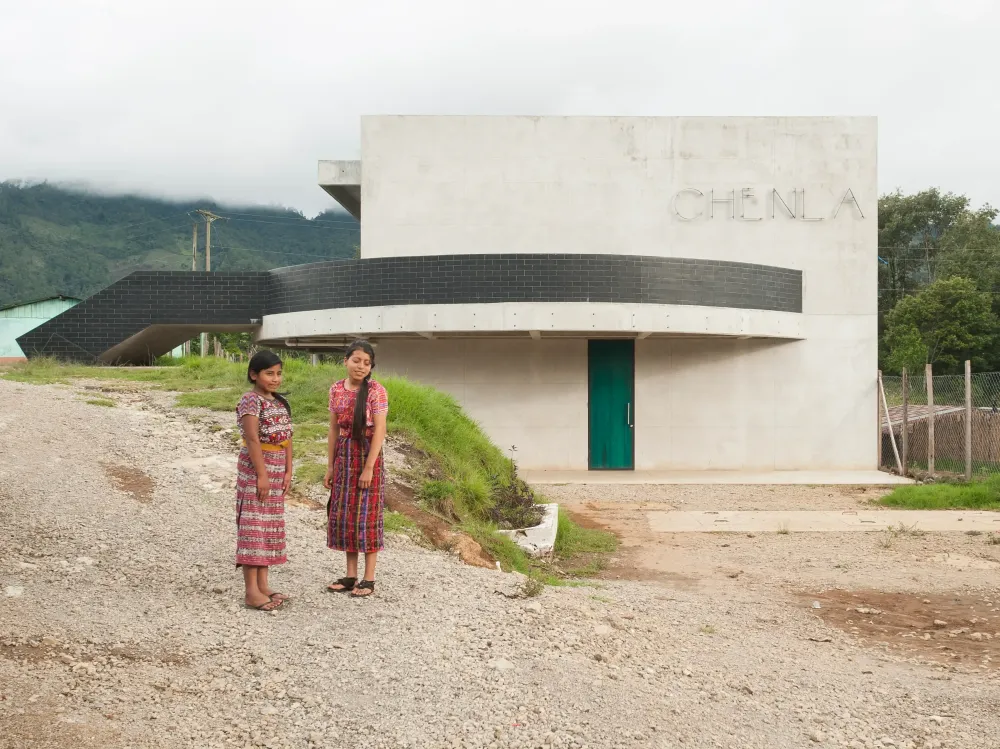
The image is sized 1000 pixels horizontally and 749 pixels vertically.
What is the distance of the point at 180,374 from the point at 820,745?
13.7 meters

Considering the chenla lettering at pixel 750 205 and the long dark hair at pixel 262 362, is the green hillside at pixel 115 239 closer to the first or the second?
the chenla lettering at pixel 750 205

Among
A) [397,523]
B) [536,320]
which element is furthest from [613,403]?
[397,523]

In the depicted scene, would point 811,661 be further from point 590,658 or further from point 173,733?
point 173,733

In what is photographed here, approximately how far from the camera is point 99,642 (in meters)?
4.88

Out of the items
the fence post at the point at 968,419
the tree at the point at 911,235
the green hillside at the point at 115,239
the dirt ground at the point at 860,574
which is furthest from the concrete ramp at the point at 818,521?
the green hillside at the point at 115,239

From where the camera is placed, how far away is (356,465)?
601 centimetres

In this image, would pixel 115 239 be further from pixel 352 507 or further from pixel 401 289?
pixel 352 507

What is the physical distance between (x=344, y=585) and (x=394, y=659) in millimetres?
1210

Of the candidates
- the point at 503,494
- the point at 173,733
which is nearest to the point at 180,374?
the point at 503,494

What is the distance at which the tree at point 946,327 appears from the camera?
4353 centimetres

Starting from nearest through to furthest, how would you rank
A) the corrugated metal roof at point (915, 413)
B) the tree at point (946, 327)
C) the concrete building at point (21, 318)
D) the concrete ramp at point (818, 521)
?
the concrete ramp at point (818, 521) < the corrugated metal roof at point (915, 413) < the concrete building at point (21, 318) < the tree at point (946, 327)

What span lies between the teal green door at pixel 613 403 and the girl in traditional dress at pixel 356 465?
1455 cm

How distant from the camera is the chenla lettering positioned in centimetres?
2008

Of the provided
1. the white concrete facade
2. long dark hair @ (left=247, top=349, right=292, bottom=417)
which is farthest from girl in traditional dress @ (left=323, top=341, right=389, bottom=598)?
the white concrete facade
